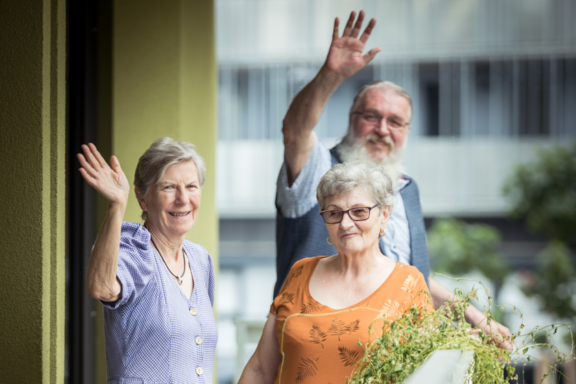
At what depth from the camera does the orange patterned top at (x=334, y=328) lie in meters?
1.70

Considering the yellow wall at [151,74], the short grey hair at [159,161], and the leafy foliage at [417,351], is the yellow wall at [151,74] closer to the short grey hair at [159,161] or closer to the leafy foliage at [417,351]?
the short grey hair at [159,161]

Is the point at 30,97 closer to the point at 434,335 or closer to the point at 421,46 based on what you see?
the point at 434,335

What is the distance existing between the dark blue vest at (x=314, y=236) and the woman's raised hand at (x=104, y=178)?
0.84 meters

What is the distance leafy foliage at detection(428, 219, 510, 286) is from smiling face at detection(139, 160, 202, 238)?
685 cm

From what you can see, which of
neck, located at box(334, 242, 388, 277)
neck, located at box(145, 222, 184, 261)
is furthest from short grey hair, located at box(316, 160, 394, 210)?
neck, located at box(145, 222, 184, 261)

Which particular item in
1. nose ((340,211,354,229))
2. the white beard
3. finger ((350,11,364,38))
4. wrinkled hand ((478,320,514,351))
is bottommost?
wrinkled hand ((478,320,514,351))

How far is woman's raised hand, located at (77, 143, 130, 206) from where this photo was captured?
→ 1614 mm

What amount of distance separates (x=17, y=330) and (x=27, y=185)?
0.47 meters

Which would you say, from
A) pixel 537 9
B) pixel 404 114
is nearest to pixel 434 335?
pixel 404 114

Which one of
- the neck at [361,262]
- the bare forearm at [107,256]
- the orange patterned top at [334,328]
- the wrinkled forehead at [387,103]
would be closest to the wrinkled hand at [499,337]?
the orange patterned top at [334,328]

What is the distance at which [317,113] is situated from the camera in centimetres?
214

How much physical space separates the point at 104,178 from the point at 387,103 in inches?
48.4

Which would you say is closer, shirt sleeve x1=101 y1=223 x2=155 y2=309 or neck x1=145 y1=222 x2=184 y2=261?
shirt sleeve x1=101 y1=223 x2=155 y2=309

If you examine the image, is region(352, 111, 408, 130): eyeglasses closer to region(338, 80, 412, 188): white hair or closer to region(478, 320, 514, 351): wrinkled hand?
region(338, 80, 412, 188): white hair
